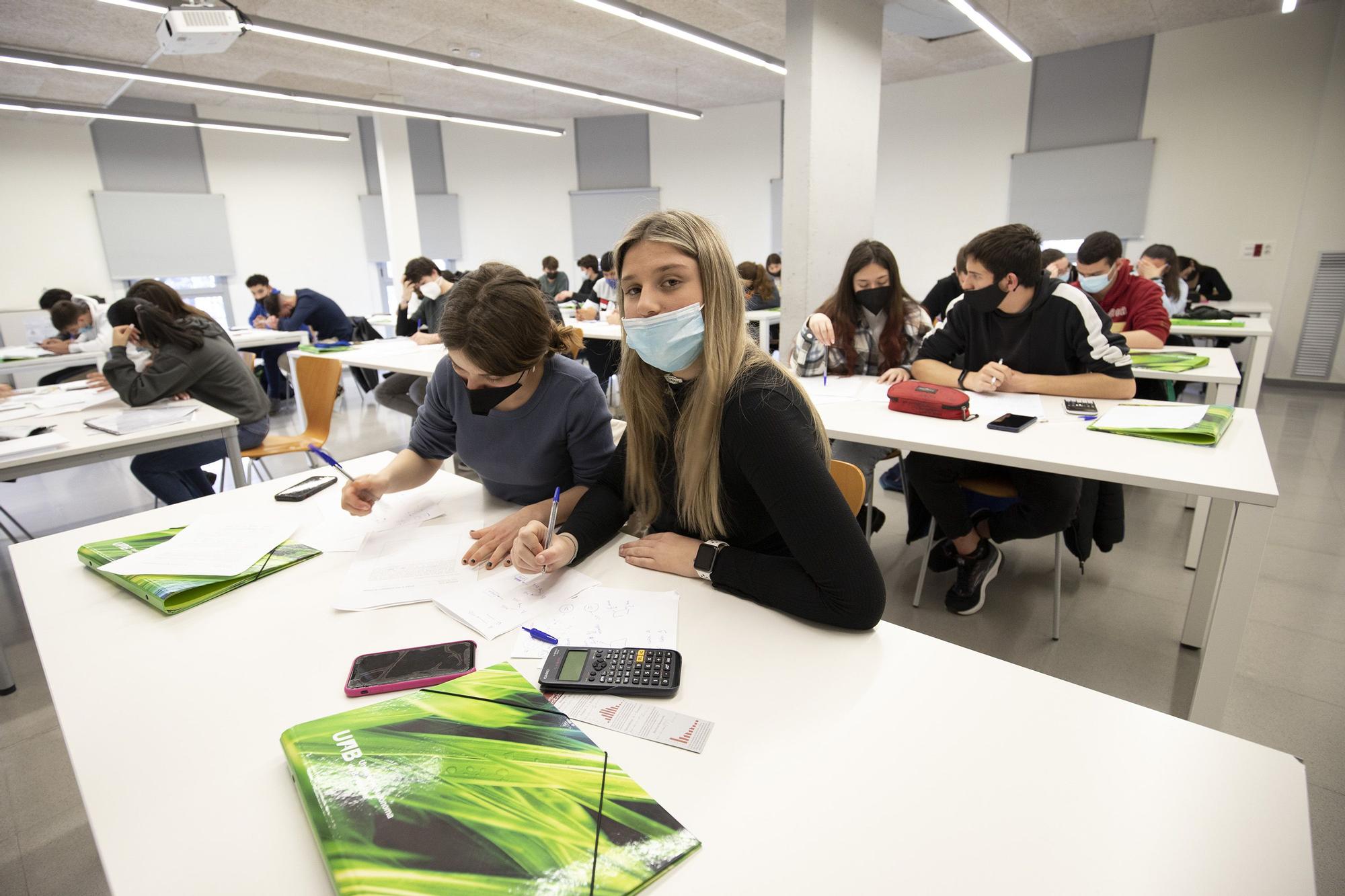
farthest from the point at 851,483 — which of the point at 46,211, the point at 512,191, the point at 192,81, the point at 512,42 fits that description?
the point at 46,211

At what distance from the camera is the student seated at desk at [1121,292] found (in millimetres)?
3262

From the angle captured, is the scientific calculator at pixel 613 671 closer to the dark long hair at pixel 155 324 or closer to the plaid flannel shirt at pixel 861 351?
the plaid flannel shirt at pixel 861 351

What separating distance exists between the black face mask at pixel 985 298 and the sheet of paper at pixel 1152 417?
1.73 ft

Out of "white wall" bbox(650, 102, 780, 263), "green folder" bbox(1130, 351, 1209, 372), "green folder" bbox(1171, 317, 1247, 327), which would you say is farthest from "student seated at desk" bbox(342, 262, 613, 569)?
"white wall" bbox(650, 102, 780, 263)

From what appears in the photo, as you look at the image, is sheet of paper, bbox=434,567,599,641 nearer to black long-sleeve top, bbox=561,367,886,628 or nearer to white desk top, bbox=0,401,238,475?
black long-sleeve top, bbox=561,367,886,628

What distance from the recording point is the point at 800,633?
0.99 meters

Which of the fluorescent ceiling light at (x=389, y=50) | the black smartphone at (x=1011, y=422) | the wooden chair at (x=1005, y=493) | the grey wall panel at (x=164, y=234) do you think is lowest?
the wooden chair at (x=1005, y=493)

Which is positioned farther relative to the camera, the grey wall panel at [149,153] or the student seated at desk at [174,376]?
the grey wall panel at [149,153]

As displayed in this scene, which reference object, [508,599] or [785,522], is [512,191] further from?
[785,522]

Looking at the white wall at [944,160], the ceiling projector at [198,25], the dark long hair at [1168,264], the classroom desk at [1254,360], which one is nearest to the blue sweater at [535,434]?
the ceiling projector at [198,25]

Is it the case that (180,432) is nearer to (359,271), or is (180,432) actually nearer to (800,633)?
(800,633)

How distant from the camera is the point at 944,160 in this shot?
300 inches

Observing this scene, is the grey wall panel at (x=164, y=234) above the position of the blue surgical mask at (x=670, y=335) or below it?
→ above

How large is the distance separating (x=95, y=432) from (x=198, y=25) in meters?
2.62
